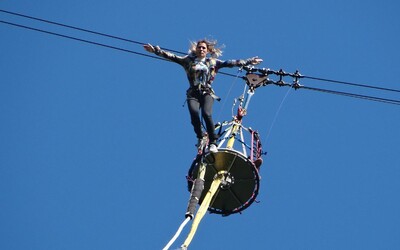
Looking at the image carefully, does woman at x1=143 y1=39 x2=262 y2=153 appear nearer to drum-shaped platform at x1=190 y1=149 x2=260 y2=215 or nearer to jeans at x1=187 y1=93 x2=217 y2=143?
jeans at x1=187 y1=93 x2=217 y2=143

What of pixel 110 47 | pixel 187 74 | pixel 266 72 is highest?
pixel 266 72

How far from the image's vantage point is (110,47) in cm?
1410

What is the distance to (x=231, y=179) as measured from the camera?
42.1 ft

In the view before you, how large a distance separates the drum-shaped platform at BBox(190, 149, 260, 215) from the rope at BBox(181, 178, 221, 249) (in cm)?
18

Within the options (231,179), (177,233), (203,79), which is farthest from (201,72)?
(177,233)

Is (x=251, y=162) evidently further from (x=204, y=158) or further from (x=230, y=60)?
(x=230, y=60)

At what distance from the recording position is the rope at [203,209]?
9.93 metres

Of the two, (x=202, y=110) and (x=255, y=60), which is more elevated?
(x=255, y=60)

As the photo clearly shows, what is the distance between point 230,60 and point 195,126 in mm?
1276

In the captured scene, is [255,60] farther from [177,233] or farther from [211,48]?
[177,233]

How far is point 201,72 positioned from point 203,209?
211cm

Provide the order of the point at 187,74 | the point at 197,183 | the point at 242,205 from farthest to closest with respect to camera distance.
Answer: the point at 242,205 < the point at 187,74 < the point at 197,183

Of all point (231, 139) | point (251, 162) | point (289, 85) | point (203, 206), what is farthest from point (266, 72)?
point (203, 206)

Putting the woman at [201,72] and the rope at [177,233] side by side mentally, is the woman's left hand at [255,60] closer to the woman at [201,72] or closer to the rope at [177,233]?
the woman at [201,72]
